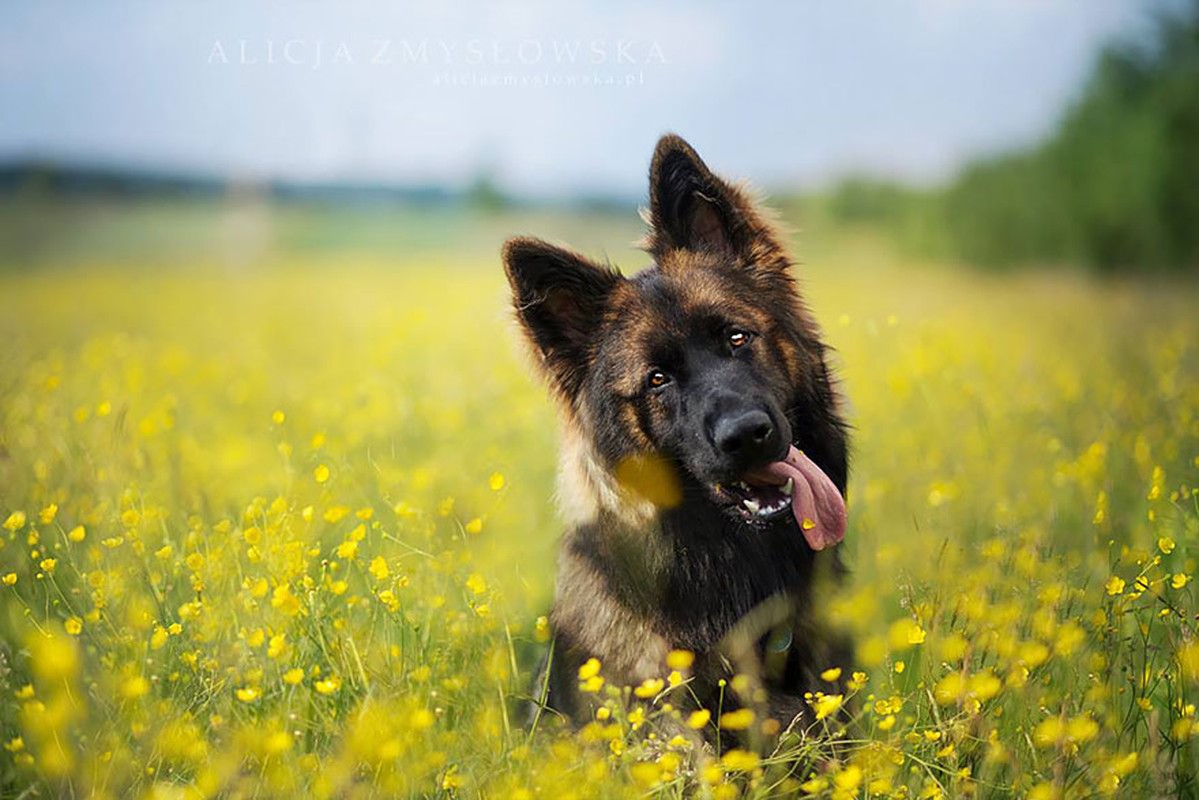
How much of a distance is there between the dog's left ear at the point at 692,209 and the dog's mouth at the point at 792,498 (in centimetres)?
88

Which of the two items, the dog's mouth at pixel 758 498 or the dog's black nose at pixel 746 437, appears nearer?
the dog's black nose at pixel 746 437

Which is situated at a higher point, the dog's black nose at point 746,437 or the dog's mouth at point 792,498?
the dog's black nose at point 746,437

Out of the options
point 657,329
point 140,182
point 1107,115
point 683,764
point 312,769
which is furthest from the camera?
point 1107,115

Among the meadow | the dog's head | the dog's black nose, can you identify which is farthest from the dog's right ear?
the dog's black nose

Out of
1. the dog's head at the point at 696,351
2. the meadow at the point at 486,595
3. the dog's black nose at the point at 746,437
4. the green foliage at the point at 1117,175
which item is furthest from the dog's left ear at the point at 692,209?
the green foliage at the point at 1117,175

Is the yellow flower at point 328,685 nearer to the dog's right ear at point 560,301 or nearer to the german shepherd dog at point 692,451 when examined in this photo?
the german shepherd dog at point 692,451

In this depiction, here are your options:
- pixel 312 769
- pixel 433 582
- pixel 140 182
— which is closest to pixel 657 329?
pixel 433 582

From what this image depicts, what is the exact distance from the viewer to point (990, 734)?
8.79ft

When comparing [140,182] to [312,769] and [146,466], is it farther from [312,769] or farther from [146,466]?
[312,769]

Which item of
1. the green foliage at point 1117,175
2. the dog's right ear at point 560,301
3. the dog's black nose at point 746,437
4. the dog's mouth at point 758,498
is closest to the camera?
the dog's black nose at point 746,437

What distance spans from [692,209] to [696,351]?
583 mm

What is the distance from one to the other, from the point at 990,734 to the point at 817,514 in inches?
33.0

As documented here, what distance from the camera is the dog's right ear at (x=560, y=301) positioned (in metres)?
3.46

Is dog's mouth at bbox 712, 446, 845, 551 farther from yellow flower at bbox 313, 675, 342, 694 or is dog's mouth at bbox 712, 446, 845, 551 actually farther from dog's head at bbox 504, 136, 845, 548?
yellow flower at bbox 313, 675, 342, 694
